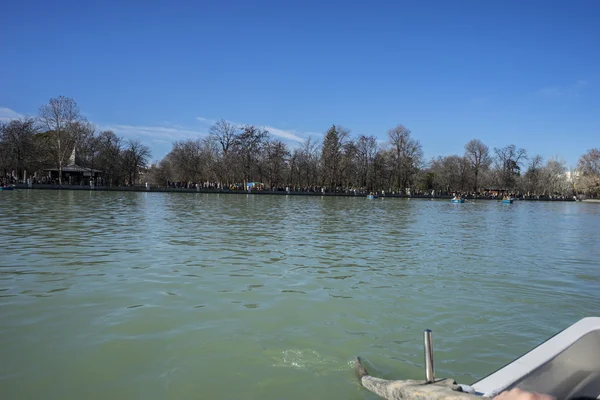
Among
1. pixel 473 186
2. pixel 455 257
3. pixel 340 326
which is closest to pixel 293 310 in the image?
pixel 340 326

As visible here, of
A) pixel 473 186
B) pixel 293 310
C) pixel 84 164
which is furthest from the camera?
pixel 473 186

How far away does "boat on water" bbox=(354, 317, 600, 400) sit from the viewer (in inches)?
124

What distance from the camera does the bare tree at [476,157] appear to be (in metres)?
111

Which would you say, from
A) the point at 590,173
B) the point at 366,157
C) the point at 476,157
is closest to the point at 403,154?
the point at 366,157

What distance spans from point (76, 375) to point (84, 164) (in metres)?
83.0

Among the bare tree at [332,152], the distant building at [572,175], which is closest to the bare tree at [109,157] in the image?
the bare tree at [332,152]

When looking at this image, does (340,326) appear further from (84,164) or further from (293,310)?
(84,164)

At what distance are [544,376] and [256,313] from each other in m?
4.59

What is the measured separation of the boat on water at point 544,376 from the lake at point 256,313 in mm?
1261

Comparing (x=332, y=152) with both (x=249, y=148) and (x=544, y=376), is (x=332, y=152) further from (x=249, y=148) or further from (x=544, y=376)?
(x=544, y=376)

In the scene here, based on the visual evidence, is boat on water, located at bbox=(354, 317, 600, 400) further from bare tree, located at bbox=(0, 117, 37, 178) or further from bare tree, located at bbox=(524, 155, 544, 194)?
bare tree, located at bbox=(524, 155, 544, 194)

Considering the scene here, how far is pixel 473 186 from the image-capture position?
371ft

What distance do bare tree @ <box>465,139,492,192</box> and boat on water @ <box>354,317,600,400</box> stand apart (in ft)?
381

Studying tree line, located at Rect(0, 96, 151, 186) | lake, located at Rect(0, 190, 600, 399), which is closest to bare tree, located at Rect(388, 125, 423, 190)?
tree line, located at Rect(0, 96, 151, 186)
